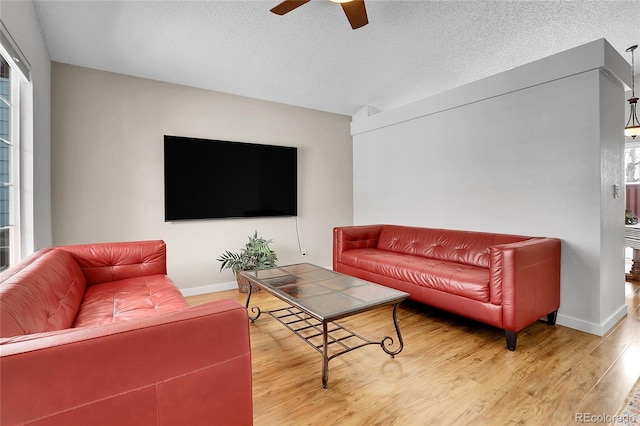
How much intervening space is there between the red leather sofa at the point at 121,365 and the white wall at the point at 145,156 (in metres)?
2.07

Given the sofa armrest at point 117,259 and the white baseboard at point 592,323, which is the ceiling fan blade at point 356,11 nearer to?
the sofa armrest at point 117,259

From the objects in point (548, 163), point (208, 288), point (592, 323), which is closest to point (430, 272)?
point (592, 323)

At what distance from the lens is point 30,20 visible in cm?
224

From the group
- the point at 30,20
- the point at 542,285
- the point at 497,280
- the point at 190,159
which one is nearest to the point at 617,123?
the point at 542,285

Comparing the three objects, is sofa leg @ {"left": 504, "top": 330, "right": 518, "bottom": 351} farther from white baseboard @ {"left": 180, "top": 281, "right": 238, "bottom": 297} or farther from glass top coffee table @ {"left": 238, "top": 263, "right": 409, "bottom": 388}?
white baseboard @ {"left": 180, "top": 281, "right": 238, "bottom": 297}

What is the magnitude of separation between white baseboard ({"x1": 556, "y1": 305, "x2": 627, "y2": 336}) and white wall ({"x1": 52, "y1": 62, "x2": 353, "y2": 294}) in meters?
3.10

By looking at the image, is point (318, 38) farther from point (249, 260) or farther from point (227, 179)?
point (249, 260)

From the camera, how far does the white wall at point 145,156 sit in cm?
315

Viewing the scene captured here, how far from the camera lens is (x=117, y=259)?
2.61m

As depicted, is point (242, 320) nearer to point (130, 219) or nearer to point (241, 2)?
point (241, 2)

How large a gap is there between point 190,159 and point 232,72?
3.71 ft

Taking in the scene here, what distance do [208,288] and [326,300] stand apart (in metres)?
2.30

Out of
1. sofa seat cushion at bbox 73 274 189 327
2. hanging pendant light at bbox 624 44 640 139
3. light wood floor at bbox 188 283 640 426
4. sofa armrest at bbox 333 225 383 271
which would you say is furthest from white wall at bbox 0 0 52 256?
hanging pendant light at bbox 624 44 640 139

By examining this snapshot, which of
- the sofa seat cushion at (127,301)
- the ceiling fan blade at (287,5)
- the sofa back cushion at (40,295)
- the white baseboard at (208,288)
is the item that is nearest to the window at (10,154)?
the sofa back cushion at (40,295)
